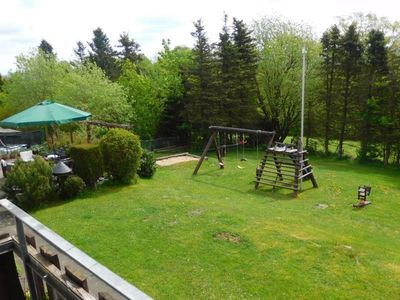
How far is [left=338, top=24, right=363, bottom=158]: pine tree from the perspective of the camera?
65.3 feet

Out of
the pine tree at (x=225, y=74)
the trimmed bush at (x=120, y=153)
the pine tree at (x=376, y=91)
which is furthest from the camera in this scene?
the pine tree at (x=225, y=74)

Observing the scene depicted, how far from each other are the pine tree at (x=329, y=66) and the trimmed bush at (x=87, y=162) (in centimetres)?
1598

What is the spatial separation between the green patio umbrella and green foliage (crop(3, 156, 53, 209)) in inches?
68.6

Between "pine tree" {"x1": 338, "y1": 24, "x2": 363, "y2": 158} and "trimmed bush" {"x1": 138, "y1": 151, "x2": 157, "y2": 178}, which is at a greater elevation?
"pine tree" {"x1": 338, "y1": 24, "x2": 363, "y2": 158}

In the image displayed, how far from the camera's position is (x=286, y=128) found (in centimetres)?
2586

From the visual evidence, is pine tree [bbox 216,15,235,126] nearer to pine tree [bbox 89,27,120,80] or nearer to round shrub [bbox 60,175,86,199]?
round shrub [bbox 60,175,86,199]

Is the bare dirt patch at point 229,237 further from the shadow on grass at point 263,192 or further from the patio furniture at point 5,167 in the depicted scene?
the patio furniture at point 5,167

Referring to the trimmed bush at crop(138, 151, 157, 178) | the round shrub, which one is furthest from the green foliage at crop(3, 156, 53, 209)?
the trimmed bush at crop(138, 151, 157, 178)

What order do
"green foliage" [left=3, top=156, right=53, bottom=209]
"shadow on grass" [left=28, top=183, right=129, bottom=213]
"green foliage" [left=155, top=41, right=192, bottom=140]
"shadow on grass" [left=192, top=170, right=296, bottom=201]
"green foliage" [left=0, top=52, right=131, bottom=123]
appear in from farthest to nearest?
"green foliage" [left=155, top=41, right=192, bottom=140], "green foliage" [left=0, top=52, right=131, bottom=123], "shadow on grass" [left=192, top=170, right=296, bottom=201], "shadow on grass" [left=28, top=183, right=129, bottom=213], "green foliage" [left=3, top=156, right=53, bottom=209]

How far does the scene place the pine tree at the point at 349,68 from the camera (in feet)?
65.3

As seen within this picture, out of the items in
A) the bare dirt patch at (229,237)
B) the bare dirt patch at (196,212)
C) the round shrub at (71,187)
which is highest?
the round shrub at (71,187)

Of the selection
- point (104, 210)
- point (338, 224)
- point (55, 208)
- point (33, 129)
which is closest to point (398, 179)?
point (338, 224)

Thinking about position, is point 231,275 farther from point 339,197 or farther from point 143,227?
point 339,197

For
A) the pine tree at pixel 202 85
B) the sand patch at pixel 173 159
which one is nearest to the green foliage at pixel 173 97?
the pine tree at pixel 202 85
